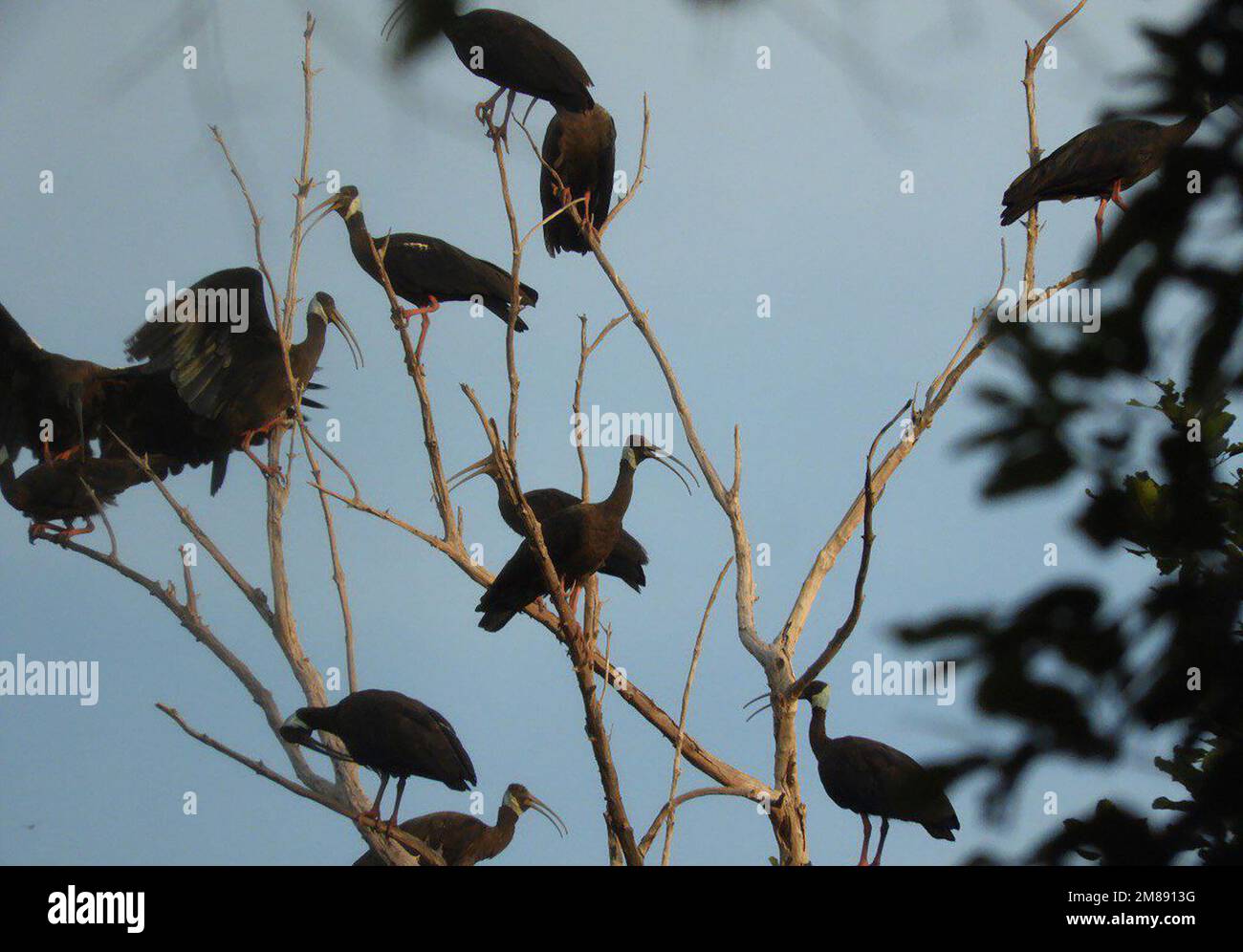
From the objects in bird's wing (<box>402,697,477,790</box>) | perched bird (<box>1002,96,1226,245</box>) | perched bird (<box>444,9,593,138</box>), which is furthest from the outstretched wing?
bird's wing (<box>402,697,477,790</box>)

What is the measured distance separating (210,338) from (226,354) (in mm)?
111

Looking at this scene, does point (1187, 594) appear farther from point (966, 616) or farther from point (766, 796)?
point (766, 796)

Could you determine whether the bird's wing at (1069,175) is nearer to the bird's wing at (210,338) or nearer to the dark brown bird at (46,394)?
the bird's wing at (210,338)

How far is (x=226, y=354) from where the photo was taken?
795 cm

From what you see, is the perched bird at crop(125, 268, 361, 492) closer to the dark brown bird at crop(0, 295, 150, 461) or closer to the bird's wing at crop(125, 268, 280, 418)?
the bird's wing at crop(125, 268, 280, 418)

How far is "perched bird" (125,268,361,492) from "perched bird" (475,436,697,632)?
2081 millimetres

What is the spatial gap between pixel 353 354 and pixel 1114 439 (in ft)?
23.0

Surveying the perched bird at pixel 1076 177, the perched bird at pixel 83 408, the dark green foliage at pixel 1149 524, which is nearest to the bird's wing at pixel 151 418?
the perched bird at pixel 83 408

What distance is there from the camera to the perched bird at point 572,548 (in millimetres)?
6074

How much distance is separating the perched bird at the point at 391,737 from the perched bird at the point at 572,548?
69 centimetres

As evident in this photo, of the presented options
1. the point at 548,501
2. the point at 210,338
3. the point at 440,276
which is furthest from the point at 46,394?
the point at 548,501

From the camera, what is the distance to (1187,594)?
1940 millimetres

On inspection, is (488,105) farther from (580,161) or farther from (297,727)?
(297,727)
